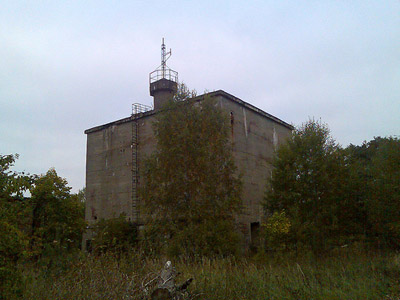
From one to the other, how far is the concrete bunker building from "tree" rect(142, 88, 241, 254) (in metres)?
3.00

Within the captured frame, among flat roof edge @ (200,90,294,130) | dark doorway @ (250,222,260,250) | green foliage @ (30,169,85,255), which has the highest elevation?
flat roof edge @ (200,90,294,130)

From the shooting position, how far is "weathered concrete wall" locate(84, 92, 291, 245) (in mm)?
27562

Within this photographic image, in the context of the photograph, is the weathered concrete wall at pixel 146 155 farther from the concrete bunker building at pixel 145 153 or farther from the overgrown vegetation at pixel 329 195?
the overgrown vegetation at pixel 329 195

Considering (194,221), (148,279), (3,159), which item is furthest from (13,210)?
(194,221)

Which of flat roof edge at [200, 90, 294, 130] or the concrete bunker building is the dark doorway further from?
flat roof edge at [200, 90, 294, 130]

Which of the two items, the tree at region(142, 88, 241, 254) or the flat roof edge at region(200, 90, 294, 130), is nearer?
the tree at region(142, 88, 241, 254)

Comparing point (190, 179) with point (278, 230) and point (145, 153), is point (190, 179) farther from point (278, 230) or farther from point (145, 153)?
point (145, 153)

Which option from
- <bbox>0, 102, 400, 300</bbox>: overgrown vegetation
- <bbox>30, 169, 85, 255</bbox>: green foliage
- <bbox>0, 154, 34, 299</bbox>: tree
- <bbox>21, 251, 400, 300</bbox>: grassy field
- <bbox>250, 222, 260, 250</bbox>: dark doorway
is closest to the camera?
<bbox>0, 154, 34, 299</bbox>: tree

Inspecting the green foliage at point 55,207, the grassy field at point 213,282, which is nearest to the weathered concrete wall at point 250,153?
the green foliage at point 55,207

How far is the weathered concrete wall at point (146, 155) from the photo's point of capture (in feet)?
90.4

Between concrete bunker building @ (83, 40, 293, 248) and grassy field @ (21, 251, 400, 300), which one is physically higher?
concrete bunker building @ (83, 40, 293, 248)

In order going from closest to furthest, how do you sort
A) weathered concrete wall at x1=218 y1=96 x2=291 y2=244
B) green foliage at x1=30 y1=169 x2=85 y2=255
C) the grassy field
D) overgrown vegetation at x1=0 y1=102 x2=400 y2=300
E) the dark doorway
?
the grassy field, overgrown vegetation at x1=0 y1=102 x2=400 y2=300, green foliage at x1=30 y1=169 x2=85 y2=255, weathered concrete wall at x1=218 y1=96 x2=291 y2=244, the dark doorway

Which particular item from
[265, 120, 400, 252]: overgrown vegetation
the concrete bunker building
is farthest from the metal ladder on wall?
[265, 120, 400, 252]: overgrown vegetation

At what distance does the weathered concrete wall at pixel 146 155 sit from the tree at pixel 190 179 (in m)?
3.23
